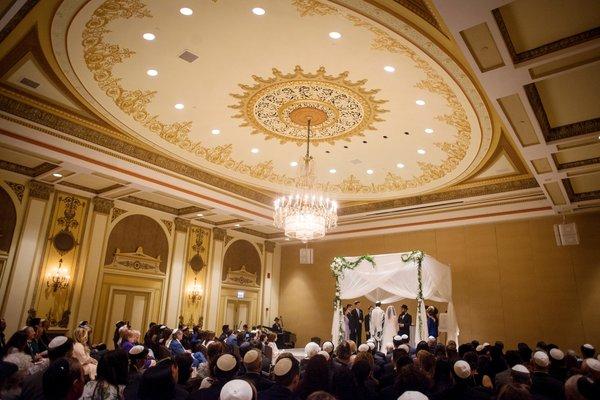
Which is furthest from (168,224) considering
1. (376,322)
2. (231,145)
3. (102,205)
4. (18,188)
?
(376,322)

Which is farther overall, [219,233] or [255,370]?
[219,233]

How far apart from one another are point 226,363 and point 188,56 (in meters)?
4.58

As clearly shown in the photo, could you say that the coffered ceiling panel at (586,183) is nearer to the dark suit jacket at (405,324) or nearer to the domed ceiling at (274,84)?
the domed ceiling at (274,84)

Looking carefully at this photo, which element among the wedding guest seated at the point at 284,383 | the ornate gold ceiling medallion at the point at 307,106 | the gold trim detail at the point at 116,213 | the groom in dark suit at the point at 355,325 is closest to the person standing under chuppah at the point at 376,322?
the groom in dark suit at the point at 355,325

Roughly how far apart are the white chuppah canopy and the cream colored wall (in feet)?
3.88

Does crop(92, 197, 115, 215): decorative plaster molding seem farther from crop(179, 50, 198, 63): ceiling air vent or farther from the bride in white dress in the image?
the bride in white dress

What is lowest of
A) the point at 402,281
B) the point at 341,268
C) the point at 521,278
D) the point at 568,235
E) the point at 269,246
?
the point at 402,281

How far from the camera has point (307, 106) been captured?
7.45m

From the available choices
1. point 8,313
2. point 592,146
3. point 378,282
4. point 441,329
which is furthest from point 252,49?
point 441,329

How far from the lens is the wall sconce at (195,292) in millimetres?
12535

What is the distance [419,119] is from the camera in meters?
7.66

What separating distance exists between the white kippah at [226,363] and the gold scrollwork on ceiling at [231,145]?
4.03 m

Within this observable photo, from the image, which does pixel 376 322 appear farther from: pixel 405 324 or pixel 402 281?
pixel 402 281

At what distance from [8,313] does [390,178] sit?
9.15 m
